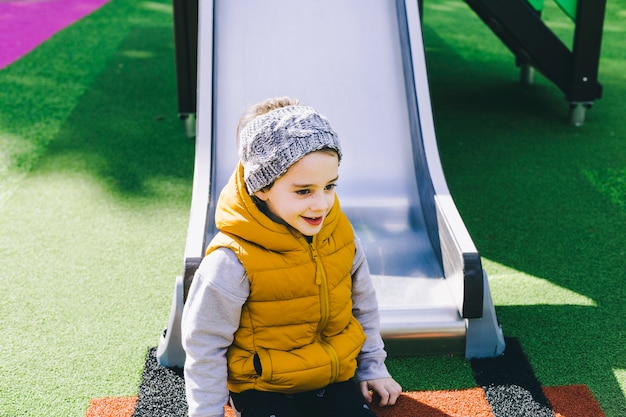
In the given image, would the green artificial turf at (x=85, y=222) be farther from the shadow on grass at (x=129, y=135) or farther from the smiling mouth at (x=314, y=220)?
the smiling mouth at (x=314, y=220)

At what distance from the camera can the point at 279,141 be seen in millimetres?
1773

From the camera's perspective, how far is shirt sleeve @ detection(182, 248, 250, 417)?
1.86m

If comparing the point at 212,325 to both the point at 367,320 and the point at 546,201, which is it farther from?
the point at 546,201

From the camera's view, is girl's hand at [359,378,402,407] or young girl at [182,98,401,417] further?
girl's hand at [359,378,402,407]

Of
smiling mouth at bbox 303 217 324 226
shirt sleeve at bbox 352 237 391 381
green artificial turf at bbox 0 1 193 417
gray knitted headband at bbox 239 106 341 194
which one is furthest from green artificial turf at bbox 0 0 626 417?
gray knitted headband at bbox 239 106 341 194

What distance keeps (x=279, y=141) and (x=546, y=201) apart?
2520 millimetres

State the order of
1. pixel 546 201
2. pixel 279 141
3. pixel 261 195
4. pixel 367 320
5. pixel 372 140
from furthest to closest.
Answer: pixel 546 201
pixel 372 140
pixel 367 320
pixel 261 195
pixel 279 141

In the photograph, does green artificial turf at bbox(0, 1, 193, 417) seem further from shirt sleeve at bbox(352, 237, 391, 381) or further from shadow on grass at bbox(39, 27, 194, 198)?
shirt sleeve at bbox(352, 237, 391, 381)

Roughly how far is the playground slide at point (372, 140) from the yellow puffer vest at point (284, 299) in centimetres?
47

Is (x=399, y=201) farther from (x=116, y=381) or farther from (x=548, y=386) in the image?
(x=116, y=381)

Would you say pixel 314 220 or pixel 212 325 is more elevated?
pixel 314 220

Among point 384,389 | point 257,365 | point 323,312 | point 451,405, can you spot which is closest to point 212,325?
point 257,365

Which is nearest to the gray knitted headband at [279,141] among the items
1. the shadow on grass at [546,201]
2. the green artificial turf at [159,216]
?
the green artificial turf at [159,216]

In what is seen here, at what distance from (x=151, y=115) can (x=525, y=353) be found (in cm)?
341
